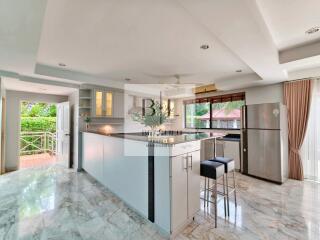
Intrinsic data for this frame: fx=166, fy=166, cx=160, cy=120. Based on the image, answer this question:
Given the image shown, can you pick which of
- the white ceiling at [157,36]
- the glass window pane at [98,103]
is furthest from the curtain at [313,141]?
the glass window pane at [98,103]

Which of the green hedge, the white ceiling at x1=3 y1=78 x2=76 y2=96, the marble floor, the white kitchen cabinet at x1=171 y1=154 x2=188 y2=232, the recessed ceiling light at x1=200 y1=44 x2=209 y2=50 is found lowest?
the marble floor

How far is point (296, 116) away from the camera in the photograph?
12.4 feet

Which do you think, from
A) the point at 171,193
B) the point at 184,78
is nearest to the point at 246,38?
the point at 171,193

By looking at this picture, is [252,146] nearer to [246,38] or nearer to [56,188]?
[246,38]

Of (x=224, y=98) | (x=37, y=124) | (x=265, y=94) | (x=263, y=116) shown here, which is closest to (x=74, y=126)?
(x=37, y=124)

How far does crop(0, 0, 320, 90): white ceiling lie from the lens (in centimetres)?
159

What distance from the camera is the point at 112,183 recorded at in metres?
2.92

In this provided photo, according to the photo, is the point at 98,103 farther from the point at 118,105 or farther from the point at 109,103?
the point at 118,105

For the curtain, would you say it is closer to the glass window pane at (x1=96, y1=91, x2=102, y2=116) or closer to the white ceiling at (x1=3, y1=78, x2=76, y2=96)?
the glass window pane at (x1=96, y1=91, x2=102, y2=116)

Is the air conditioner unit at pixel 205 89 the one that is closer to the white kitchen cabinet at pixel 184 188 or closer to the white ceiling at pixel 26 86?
the white kitchen cabinet at pixel 184 188

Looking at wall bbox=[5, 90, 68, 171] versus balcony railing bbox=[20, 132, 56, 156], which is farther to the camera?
balcony railing bbox=[20, 132, 56, 156]

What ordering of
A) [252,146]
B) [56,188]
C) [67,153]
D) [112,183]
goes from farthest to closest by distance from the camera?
1. [67,153]
2. [252,146]
3. [56,188]
4. [112,183]

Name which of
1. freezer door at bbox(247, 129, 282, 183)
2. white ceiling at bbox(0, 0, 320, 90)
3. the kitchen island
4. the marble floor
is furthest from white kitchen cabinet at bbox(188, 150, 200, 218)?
freezer door at bbox(247, 129, 282, 183)

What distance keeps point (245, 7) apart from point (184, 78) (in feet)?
9.70
